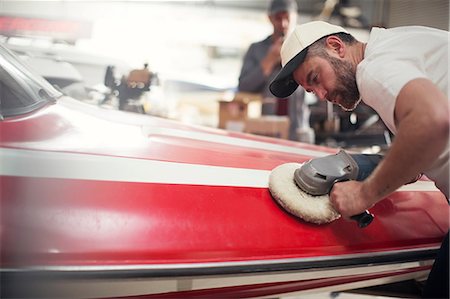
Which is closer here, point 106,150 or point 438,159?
point 438,159

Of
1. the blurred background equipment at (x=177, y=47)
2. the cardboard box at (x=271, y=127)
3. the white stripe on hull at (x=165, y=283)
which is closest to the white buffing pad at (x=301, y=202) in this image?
the white stripe on hull at (x=165, y=283)

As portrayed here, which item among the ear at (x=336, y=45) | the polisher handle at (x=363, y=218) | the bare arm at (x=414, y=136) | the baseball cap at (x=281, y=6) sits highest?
the baseball cap at (x=281, y=6)

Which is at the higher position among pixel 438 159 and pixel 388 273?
pixel 438 159

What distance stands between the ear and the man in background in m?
1.70

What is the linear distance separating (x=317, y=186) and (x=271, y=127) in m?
1.78

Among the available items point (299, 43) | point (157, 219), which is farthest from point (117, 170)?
point (299, 43)

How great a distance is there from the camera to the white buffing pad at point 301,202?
126cm

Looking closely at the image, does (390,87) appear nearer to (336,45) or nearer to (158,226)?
(336,45)

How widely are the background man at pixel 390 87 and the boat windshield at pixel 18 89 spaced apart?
0.85 m

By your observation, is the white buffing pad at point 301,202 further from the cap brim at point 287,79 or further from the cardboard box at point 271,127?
the cardboard box at point 271,127

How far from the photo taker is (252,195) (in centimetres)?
134

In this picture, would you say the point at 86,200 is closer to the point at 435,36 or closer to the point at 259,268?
the point at 259,268

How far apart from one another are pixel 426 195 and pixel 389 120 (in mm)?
609

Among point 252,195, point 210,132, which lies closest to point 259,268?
point 252,195
